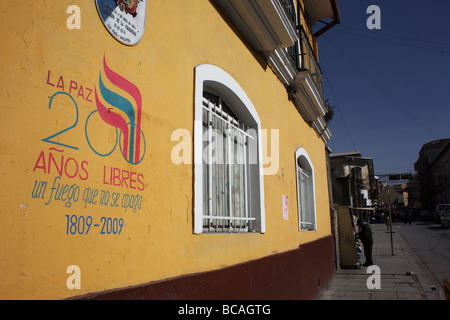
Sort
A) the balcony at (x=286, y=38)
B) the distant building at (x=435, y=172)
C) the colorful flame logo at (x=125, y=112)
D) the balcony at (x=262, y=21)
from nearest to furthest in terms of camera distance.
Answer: the colorful flame logo at (x=125, y=112) < the balcony at (x=262, y=21) < the balcony at (x=286, y=38) < the distant building at (x=435, y=172)

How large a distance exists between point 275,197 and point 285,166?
0.91m

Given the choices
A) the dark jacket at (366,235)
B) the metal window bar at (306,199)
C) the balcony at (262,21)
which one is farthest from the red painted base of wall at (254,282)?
the dark jacket at (366,235)

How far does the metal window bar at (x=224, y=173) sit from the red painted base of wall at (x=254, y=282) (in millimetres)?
503

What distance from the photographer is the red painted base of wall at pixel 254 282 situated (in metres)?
2.38

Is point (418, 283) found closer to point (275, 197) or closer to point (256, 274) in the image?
point (275, 197)

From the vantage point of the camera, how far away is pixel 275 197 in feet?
17.1

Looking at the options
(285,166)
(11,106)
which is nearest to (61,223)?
(11,106)

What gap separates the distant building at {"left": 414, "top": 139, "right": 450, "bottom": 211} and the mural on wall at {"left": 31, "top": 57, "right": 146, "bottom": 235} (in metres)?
51.9

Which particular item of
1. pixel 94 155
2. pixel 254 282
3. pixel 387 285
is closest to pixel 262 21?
pixel 254 282

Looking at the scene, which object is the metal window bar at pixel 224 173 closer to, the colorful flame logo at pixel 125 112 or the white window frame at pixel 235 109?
the white window frame at pixel 235 109

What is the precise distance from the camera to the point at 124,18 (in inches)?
94.3

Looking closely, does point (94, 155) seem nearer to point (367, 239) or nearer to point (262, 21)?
point (262, 21)

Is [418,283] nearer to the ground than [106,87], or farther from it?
nearer to the ground

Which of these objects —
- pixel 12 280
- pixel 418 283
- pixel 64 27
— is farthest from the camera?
pixel 418 283
